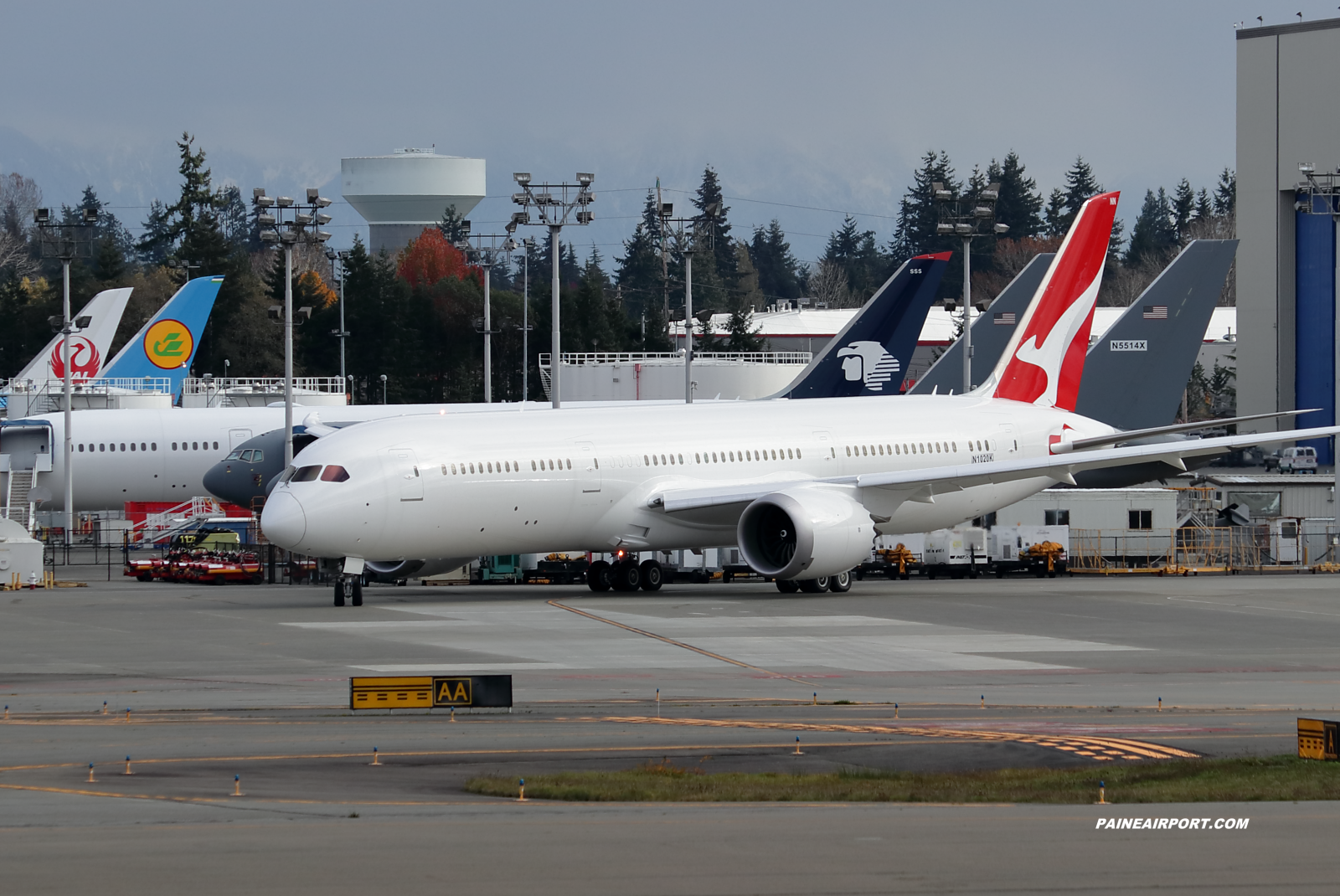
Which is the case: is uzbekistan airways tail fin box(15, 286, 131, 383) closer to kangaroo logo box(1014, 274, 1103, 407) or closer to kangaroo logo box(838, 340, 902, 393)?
kangaroo logo box(838, 340, 902, 393)

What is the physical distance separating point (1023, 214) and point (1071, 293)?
147m

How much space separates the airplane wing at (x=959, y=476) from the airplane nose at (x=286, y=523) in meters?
7.89

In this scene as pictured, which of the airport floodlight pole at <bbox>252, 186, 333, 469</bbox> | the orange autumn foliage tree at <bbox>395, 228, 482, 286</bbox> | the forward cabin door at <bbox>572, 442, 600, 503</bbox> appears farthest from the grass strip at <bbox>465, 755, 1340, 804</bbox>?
the orange autumn foliage tree at <bbox>395, 228, 482, 286</bbox>

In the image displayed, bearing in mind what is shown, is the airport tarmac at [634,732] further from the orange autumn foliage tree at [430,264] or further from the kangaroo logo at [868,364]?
the orange autumn foliage tree at [430,264]

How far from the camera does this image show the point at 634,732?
736 inches

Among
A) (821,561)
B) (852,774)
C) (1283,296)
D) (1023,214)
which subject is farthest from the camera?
(1023,214)

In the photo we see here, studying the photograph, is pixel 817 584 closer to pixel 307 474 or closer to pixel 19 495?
pixel 307 474

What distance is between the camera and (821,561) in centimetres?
3706

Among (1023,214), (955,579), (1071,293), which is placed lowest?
(955,579)

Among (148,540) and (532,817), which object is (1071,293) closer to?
(148,540)

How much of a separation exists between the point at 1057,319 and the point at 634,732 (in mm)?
29926

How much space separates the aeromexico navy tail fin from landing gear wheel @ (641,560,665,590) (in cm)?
1571

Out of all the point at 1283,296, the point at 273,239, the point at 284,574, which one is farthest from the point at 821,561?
the point at 1283,296

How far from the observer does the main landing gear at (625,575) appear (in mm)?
40406
